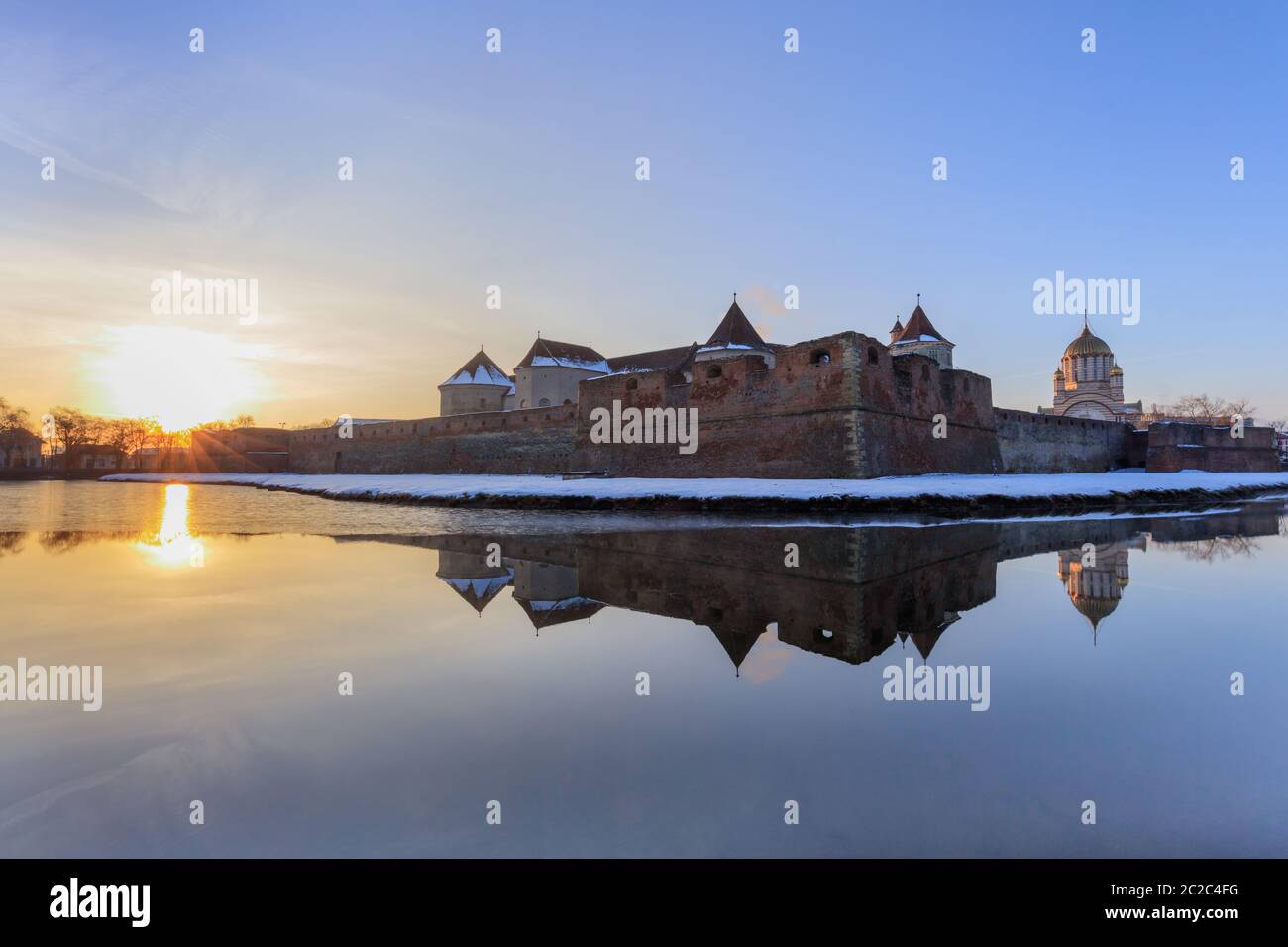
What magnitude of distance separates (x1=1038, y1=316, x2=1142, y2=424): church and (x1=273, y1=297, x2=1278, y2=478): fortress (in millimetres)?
15674

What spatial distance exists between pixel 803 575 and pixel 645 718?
488 centimetres

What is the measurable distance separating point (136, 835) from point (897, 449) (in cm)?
2317

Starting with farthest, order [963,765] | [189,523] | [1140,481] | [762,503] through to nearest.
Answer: [1140,481] < [762,503] < [189,523] < [963,765]

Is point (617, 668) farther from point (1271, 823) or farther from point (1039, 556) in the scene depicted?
point (1039, 556)

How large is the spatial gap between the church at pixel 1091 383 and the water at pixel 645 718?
58.1 m

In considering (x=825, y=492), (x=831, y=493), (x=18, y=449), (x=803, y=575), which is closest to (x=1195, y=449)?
(x=825, y=492)

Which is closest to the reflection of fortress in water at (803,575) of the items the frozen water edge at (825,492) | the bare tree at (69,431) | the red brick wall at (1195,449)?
the frozen water edge at (825,492)

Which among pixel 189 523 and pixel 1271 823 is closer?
pixel 1271 823

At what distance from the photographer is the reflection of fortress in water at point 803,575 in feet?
17.7

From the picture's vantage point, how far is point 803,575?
Answer: 25.6 feet

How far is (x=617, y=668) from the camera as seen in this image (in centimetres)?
417

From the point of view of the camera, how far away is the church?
186 feet

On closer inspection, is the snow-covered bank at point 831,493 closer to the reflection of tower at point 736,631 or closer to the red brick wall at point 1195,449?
the red brick wall at point 1195,449

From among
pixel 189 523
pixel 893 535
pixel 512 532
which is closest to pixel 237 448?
pixel 189 523
